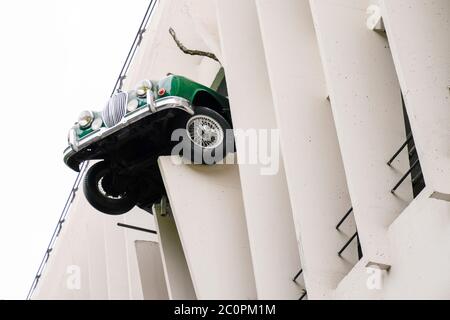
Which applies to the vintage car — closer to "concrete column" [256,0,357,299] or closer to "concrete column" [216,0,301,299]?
"concrete column" [216,0,301,299]

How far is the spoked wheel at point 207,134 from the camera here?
1911 cm

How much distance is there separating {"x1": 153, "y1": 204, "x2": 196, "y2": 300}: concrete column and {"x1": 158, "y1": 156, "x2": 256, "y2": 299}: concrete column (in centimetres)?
138

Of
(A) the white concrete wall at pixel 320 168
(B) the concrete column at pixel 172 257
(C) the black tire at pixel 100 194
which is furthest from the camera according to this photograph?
(B) the concrete column at pixel 172 257

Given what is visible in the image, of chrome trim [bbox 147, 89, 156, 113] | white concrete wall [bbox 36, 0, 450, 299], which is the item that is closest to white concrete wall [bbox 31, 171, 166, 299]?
white concrete wall [bbox 36, 0, 450, 299]

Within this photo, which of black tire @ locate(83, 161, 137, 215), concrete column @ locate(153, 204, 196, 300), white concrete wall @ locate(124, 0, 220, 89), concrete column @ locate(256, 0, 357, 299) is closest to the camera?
concrete column @ locate(256, 0, 357, 299)

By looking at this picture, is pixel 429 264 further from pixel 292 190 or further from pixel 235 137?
pixel 235 137

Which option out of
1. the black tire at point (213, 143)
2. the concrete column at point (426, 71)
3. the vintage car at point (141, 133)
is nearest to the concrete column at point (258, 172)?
the black tire at point (213, 143)

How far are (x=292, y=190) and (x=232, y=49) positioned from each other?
4.14 m

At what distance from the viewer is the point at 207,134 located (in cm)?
1922

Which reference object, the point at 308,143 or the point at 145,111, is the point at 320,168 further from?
the point at 145,111

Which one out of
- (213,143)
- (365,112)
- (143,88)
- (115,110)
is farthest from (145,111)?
(365,112)

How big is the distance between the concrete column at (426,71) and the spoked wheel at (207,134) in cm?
523

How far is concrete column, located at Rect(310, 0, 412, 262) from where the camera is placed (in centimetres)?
1484

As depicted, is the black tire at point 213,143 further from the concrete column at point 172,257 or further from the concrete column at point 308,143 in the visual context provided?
the concrete column at point 172,257
